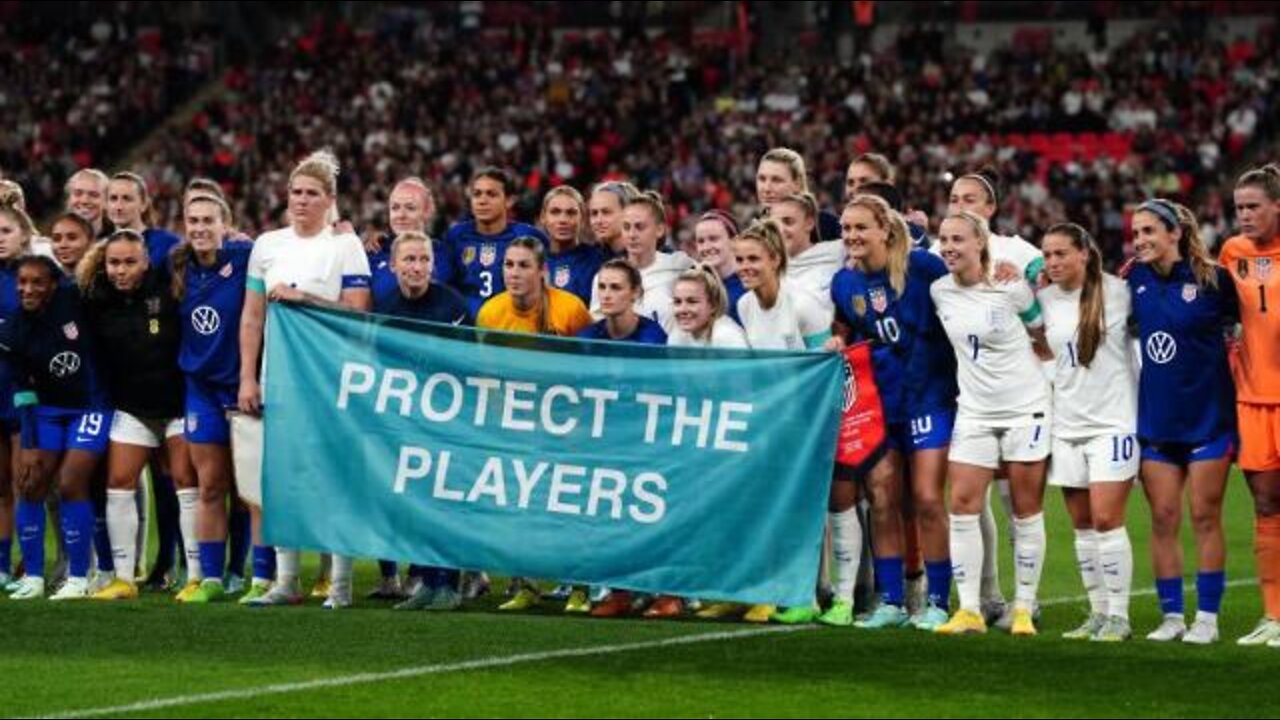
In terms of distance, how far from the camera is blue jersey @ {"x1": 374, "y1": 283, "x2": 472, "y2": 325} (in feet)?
37.1

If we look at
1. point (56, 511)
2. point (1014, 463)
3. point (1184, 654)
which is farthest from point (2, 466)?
point (1184, 654)

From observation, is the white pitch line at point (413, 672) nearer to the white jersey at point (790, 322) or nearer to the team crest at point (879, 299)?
the white jersey at point (790, 322)

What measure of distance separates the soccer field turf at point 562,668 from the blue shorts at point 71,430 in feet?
2.99

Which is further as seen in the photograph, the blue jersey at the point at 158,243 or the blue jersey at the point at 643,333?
the blue jersey at the point at 158,243

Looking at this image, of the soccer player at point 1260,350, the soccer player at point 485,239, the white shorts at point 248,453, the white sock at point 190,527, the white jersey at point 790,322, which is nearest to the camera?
the soccer player at point 1260,350

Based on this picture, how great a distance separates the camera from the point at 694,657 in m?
9.56

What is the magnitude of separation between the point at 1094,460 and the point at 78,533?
4917 millimetres

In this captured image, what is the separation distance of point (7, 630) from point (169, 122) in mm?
28995

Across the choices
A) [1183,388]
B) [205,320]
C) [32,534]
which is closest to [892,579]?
[1183,388]

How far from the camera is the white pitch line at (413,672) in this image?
838cm

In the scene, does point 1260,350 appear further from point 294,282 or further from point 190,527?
point 190,527

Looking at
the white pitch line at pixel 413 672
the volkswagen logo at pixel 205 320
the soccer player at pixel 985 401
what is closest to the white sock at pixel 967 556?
the soccer player at pixel 985 401

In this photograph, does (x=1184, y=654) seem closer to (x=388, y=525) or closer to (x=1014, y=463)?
(x=1014, y=463)

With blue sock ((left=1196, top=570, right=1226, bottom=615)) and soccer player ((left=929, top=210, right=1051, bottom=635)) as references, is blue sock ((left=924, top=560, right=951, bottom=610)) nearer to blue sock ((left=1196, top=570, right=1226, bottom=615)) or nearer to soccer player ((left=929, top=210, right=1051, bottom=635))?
soccer player ((left=929, top=210, right=1051, bottom=635))
